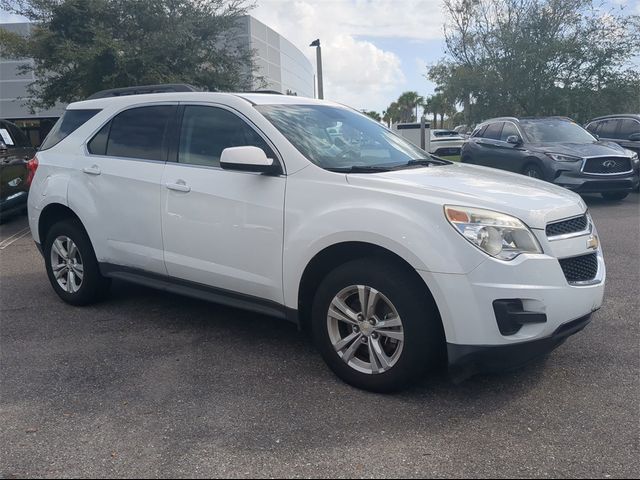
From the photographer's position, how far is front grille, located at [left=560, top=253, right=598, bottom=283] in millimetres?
3393

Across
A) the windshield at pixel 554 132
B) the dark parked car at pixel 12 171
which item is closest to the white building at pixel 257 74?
the dark parked car at pixel 12 171

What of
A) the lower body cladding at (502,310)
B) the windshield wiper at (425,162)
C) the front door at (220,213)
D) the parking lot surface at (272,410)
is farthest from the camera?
the windshield wiper at (425,162)

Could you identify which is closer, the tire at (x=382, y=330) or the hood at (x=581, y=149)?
the tire at (x=382, y=330)

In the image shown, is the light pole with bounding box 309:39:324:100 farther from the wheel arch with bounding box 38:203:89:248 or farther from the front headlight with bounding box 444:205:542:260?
the front headlight with bounding box 444:205:542:260

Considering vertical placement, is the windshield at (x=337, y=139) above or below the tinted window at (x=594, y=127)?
below

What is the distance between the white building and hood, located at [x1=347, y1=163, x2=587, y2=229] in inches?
771

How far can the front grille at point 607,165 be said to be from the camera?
11.1 m

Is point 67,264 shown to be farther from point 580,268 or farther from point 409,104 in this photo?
point 409,104

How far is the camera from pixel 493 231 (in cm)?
326

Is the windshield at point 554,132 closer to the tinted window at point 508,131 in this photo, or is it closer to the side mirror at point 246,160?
the tinted window at point 508,131

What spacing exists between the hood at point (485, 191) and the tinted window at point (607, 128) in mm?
11636

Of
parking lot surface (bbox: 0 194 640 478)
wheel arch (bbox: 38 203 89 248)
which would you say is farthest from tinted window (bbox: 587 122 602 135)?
wheel arch (bbox: 38 203 89 248)

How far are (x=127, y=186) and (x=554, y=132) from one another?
9.98m

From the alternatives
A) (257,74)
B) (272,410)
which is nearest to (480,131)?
(272,410)
